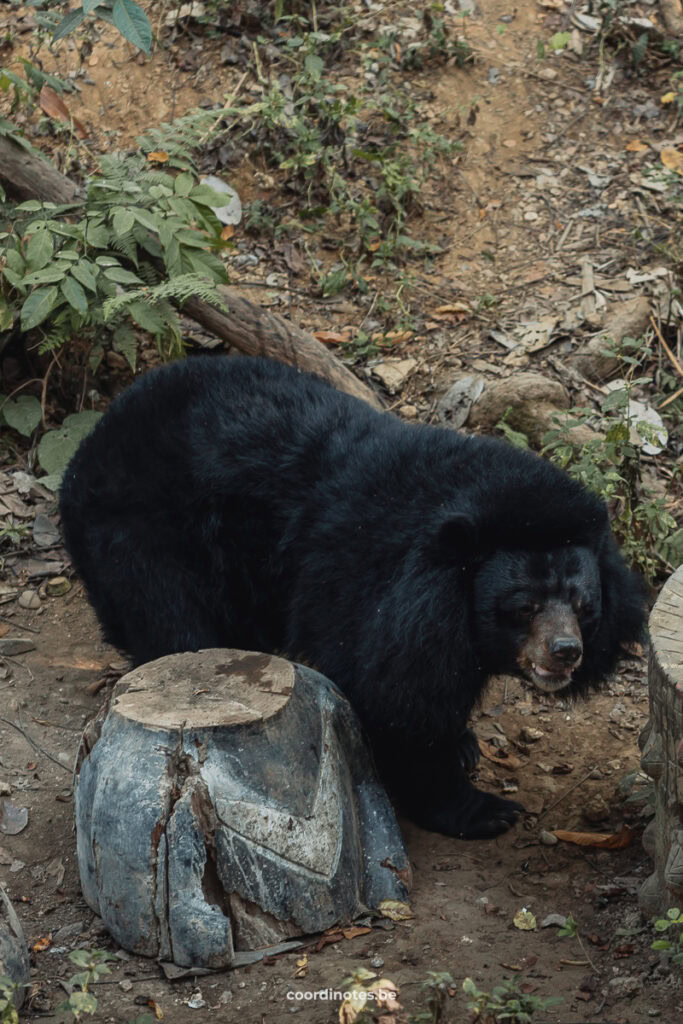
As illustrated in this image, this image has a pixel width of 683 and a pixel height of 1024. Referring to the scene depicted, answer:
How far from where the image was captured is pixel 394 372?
6703 millimetres

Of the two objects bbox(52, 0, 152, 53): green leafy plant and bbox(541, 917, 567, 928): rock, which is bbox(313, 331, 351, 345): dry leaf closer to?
bbox(52, 0, 152, 53): green leafy plant

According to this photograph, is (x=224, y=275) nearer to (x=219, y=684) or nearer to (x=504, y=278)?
(x=504, y=278)

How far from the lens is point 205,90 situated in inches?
307

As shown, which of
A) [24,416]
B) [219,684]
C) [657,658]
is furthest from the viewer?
[24,416]

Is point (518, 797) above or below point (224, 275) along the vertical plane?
below

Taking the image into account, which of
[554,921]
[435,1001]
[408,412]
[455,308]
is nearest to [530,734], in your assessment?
[554,921]

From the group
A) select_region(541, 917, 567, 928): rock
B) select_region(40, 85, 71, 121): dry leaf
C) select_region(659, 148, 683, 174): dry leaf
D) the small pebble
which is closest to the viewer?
select_region(541, 917, 567, 928): rock

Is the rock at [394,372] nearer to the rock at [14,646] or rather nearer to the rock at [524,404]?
the rock at [524,404]

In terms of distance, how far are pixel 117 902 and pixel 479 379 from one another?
3.73 metres

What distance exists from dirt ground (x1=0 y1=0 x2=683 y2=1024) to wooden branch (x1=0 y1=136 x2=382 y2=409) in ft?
2.38

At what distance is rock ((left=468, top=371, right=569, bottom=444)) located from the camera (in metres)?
6.16

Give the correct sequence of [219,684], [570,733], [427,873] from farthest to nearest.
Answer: [570,733], [427,873], [219,684]

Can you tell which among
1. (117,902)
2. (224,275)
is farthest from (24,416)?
(117,902)

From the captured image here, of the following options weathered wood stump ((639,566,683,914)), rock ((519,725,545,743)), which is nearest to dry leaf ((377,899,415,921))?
weathered wood stump ((639,566,683,914))
